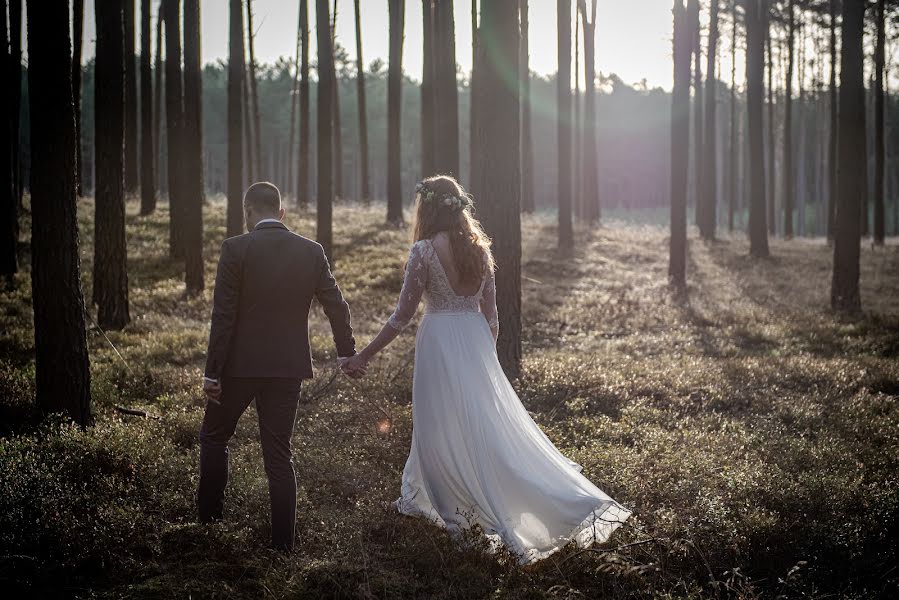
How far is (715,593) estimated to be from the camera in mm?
4785

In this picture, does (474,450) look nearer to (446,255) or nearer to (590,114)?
(446,255)

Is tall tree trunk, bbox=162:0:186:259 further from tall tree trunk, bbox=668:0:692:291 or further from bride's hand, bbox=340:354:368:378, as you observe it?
tall tree trunk, bbox=668:0:692:291

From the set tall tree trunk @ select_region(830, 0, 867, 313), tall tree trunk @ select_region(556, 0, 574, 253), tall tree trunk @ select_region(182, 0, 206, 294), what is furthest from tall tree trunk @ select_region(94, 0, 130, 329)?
tall tree trunk @ select_region(556, 0, 574, 253)

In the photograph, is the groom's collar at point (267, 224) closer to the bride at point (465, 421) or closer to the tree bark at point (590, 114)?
the bride at point (465, 421)

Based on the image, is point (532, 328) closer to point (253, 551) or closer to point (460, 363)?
point (460, 363)

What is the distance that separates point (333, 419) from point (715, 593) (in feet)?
16.6

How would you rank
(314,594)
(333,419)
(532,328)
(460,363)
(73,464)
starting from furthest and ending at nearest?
1. (532,328)
2. (333,419)
3. (73,464)
4. (460,363)
5. (314,594)

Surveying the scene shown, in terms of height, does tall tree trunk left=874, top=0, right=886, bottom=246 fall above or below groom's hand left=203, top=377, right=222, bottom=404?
above

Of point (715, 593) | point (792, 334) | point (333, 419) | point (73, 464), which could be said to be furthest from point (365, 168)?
point (715, 593)

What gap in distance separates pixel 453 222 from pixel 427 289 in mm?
591

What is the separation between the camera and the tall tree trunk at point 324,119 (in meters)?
Answer: 19.6

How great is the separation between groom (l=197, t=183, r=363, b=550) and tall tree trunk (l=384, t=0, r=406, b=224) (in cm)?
2171

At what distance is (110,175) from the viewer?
516 inches

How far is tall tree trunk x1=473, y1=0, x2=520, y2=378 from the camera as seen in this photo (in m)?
9.96
